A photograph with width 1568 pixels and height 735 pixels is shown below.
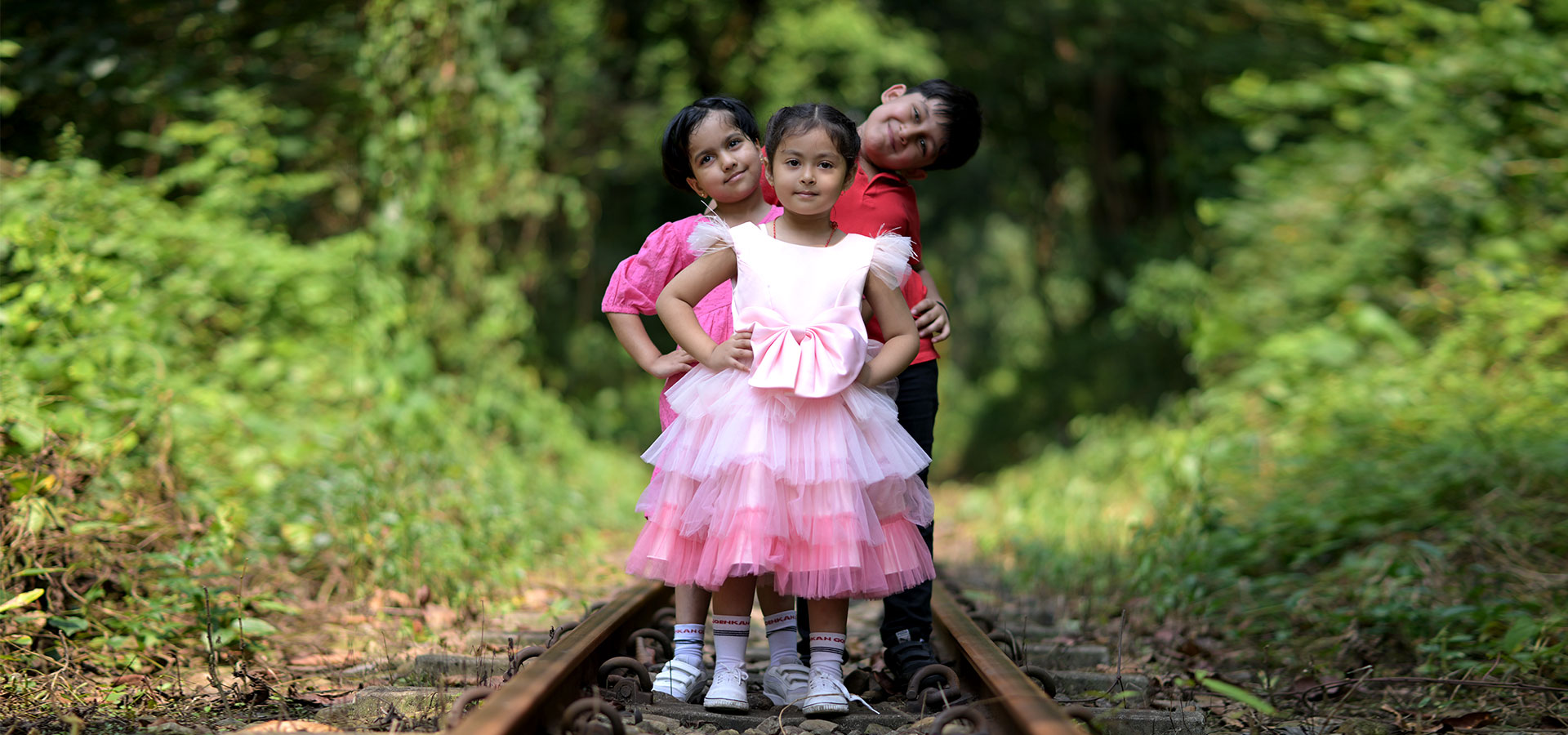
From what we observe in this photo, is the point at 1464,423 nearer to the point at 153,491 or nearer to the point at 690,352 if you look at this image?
the point at 690,352

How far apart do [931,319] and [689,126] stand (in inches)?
33.7

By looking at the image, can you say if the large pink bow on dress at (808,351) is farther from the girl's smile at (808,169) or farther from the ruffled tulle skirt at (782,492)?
the girl's smile at (808,169)

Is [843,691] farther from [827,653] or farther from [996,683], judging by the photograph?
[996,683]

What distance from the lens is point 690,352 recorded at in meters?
3.21

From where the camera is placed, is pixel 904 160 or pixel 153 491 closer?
pixel 904 160

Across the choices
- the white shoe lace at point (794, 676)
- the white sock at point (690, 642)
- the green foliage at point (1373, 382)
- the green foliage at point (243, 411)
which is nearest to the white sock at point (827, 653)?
the white shoe lace at point (794, 676)

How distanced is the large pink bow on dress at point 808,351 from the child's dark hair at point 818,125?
0.40 meters

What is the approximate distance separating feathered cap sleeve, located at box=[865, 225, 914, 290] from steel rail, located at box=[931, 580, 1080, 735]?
0.98 m

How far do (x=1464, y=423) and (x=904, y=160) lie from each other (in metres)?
4.41

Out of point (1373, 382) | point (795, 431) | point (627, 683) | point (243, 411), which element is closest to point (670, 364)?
point (795, 431)

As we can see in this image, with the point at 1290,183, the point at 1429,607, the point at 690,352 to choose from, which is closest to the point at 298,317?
the point at 690,352

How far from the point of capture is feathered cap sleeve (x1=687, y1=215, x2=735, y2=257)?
10.4ft

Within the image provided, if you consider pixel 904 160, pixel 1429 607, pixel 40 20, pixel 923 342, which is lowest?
pixel 1429 607

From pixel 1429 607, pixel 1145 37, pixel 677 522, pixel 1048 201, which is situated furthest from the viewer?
pixel 1048 201
